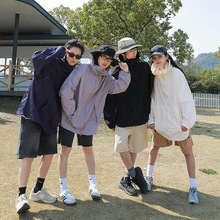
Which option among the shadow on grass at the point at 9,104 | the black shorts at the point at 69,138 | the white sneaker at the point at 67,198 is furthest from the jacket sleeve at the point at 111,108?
the shadow on grass at the point at 9,104

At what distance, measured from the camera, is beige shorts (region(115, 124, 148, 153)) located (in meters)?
2.99

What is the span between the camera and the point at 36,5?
13.0 m

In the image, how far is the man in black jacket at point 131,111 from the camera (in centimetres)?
295

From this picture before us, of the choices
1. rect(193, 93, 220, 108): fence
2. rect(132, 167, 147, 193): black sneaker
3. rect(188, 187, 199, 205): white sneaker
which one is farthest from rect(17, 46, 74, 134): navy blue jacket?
rect(193, 93, 220, 108): fence

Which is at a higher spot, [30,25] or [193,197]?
[30,25]

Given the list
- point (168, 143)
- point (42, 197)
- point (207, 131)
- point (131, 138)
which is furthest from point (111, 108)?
point (207, 131)

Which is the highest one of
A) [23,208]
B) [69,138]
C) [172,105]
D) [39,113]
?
[172,105]

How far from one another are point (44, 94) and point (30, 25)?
637 inches

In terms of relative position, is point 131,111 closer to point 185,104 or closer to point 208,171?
point 185,104

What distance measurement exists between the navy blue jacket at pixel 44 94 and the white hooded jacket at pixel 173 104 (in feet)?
4.14

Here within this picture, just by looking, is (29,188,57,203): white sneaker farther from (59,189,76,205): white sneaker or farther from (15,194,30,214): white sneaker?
(15,194,30,214): white sneaker

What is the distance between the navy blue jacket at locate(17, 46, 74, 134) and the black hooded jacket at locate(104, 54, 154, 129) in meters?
0.75

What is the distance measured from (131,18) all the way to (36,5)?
6.06m

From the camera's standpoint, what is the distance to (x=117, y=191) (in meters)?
3.07
